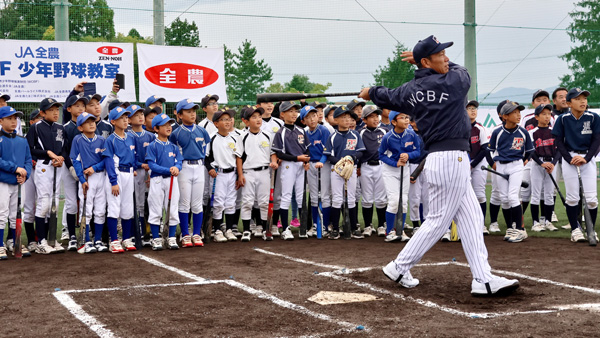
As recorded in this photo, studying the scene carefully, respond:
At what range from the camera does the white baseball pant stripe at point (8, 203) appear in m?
7.99

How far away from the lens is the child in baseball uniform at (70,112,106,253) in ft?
27.2

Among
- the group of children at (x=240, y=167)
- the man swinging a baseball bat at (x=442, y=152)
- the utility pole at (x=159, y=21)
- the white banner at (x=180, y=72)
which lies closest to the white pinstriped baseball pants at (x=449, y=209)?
the man swinging a baseball bat at (x=442, y=152)

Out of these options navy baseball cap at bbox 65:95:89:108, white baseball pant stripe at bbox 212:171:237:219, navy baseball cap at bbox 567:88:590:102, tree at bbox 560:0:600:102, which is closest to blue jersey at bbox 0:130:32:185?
navy baseball cap at bbox 65:95:89:108

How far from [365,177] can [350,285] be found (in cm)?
412

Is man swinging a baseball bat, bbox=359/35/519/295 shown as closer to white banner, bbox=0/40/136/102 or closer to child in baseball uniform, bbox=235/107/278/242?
child in baseball uniform, bbox=235/107/278/242

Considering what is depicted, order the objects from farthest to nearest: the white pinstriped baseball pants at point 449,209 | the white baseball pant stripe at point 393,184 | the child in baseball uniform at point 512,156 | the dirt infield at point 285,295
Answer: the white baseball pant stripe at point 393,184 → the child in baseball uniform at point 512,156 → the white pinstriped baseball pants at point 449,209 → the dirt infield at point 285,295

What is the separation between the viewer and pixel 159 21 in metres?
15.0

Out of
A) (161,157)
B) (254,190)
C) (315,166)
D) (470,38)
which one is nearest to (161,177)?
(161,157)

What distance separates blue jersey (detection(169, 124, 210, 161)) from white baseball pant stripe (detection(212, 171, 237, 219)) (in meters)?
0.56

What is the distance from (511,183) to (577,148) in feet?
3.32

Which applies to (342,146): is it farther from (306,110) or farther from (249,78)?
(249,78)

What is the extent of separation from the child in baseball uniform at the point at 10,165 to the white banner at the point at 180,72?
6.42 metres

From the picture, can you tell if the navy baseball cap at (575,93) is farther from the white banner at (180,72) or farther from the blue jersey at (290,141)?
the white banner at (180,72)

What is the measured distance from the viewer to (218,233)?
9.33 meters
